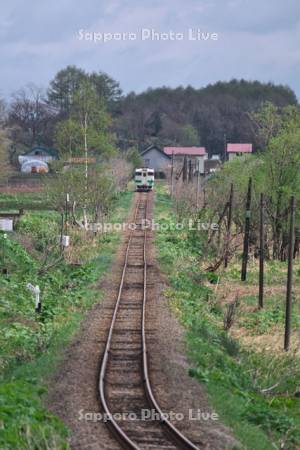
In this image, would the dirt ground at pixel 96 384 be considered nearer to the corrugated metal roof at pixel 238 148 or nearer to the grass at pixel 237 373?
the grass at pixel 237 373

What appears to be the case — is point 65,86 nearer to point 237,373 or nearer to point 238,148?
point 238,148

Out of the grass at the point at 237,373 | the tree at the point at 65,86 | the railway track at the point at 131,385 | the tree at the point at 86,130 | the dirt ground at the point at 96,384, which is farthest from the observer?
the tree at the point at 65,86

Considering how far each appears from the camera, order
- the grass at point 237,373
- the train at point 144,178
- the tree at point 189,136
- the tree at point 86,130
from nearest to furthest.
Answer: the grass at point 237,373 < the tree at point 86,130 < the train at point 144,178 < the tree at point 189,136

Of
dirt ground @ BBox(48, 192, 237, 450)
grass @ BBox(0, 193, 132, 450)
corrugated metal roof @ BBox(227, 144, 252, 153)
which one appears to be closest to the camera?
grass @ BBox(0, 193, 132, 450)

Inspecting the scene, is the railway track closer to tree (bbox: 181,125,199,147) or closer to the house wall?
the house wall

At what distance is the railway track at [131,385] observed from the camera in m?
11.3

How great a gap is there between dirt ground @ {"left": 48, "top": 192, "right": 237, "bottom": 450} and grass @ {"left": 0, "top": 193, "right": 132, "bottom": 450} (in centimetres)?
29

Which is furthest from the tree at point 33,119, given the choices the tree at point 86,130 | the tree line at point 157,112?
the tree at point 86,130

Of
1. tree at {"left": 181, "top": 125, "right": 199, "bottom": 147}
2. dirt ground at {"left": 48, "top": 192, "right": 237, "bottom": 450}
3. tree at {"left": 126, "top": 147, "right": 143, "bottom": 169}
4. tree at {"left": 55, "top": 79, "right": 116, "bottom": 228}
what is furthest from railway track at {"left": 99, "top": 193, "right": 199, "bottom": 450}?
tree at {"left": 181, "top": 125, "right": 199, "bottom": 147}

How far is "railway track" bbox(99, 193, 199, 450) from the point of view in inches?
446

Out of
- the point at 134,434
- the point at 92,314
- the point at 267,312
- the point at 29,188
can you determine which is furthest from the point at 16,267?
the point at 29,188

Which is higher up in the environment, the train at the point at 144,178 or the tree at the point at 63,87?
the tree at the point at 63,87

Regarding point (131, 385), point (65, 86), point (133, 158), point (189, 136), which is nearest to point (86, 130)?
point (131, 385)

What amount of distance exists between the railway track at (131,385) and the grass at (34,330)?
966 mm
